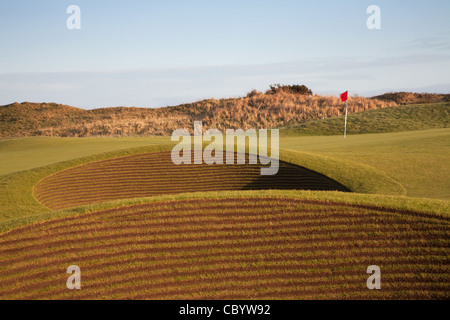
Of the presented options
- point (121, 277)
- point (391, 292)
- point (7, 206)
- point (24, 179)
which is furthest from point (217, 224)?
point (24, 179)

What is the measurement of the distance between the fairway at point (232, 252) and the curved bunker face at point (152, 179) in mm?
5537

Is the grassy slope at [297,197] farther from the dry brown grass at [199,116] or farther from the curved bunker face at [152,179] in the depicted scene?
the dry brown grass at [199,116]

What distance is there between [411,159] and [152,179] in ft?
26.5

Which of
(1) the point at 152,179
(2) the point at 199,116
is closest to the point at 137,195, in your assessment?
(1) the point at 152,179

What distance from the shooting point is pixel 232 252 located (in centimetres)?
638

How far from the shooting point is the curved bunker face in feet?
40.8

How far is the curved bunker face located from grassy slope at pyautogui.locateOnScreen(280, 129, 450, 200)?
215cm

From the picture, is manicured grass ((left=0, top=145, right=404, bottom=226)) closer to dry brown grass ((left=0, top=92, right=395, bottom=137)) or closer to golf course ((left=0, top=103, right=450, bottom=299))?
golf course ((left=0, top=103, right=450, bottom=299))

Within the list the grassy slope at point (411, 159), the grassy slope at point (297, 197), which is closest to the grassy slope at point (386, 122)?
the grassy slope at point (411, 159)

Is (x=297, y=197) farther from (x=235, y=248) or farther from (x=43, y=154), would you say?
(x=43, y=154)

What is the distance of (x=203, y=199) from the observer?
7156 mm

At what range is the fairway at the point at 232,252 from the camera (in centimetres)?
594

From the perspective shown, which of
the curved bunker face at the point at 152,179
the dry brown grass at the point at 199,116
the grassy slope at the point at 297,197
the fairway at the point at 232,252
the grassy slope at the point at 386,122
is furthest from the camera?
the dry brown grass at the point at 199,116
